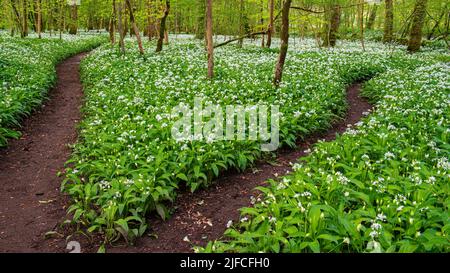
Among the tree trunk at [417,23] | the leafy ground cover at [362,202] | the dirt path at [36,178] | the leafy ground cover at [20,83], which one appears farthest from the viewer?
the tree trunk at [417,23]

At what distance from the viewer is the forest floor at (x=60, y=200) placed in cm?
522

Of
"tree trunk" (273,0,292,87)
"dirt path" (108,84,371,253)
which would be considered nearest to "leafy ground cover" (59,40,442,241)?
"dirt path" (108,84,371,253)

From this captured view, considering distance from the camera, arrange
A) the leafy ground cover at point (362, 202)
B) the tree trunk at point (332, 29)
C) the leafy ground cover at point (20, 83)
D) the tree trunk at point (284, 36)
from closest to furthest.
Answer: the leafy ground cover at point (362, 202) → the leafy ground cover at point (20, 83) → the tree trunk at point (284, 36) → the tree trunk at point (332, 29)

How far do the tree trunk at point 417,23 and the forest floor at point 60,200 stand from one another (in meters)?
14.5

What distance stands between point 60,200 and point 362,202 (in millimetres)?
5281

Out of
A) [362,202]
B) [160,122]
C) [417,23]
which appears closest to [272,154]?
[160,122]

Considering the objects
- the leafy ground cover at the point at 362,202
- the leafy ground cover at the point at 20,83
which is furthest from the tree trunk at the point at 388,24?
the leafy ground cover at the point at 20,83

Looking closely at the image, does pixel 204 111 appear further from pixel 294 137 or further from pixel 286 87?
pixel 286 87

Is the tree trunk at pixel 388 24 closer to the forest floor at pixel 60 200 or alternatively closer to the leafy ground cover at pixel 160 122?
the leafy ground cover at pixel 160 122

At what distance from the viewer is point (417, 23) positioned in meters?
22.2

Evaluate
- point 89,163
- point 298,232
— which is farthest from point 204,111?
point 298,232

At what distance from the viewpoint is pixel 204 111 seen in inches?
364

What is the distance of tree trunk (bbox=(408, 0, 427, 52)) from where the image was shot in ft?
65.2

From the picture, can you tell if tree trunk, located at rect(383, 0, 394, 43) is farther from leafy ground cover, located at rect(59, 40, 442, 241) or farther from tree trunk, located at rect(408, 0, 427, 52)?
leafy ground cover, located at rect(59, 40, 442, 241)
